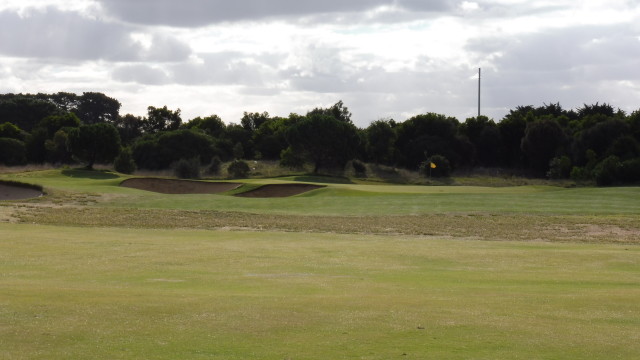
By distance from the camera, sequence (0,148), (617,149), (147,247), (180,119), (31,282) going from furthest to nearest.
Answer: (180,119) < (0,148) < (617,149) < (147,247) < (31,282)

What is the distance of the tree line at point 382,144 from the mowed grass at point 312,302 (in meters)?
58.0

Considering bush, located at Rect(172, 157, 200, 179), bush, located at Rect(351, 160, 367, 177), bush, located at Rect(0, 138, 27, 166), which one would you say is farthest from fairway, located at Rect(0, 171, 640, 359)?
bush, located at Rect(0, 138, 27, 166)

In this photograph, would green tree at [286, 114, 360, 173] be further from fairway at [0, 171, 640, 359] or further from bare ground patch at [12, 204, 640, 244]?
fairway at [0, 171, 640, 359]

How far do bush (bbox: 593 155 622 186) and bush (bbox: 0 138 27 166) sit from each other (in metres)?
64.0

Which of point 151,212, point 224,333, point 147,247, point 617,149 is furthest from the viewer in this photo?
point 617,149

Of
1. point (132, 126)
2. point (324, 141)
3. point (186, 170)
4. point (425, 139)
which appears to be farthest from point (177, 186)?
point (132, 126)

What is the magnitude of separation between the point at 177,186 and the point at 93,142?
14946mm

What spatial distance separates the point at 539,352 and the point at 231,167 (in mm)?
81294

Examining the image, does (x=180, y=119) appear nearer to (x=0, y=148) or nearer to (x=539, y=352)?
(x=0, y=148)

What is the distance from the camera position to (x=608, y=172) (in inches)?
3081

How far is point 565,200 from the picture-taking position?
53906 mm

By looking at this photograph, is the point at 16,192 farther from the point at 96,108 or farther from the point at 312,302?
the point at 96,108

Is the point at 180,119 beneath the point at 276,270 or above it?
above

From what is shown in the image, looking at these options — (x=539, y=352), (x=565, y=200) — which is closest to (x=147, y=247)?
(x=539, y=352)
